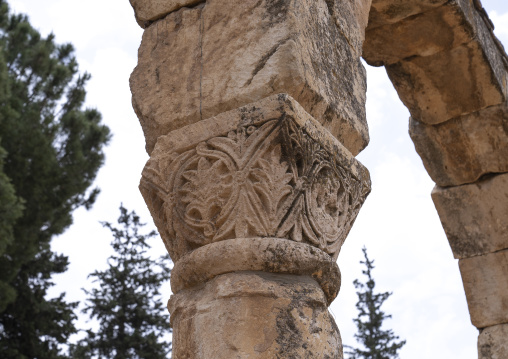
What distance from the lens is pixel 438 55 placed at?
5273 mm

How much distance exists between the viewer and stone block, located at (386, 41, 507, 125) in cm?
526

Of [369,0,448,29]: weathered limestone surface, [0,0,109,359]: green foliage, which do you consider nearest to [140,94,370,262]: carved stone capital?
[369,0,448,29]: weathered limestone surface

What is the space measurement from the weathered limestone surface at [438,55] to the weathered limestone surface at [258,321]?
333 cm

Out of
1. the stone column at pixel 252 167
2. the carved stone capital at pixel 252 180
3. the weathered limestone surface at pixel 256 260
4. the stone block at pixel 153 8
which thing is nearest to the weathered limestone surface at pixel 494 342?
the stone column at pixel 252 167

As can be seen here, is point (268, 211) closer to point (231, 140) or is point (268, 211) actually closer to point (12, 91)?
point (231, 140)

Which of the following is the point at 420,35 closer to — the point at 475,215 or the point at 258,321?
the point at 475,215

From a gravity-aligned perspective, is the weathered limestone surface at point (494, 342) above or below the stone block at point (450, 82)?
below

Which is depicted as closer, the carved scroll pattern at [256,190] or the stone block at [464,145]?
the carved scroll pattern at [256,190]

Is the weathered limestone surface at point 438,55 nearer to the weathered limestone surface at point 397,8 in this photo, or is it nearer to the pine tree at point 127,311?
the weathered limestone surface at point 397,8

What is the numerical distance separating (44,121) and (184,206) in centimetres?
1198

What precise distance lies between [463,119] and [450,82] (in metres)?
0.39

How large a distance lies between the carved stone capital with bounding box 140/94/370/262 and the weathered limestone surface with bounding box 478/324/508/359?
3.28 meters

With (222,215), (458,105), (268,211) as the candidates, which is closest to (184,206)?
(222,215)

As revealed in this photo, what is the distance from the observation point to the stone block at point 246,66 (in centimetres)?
251
